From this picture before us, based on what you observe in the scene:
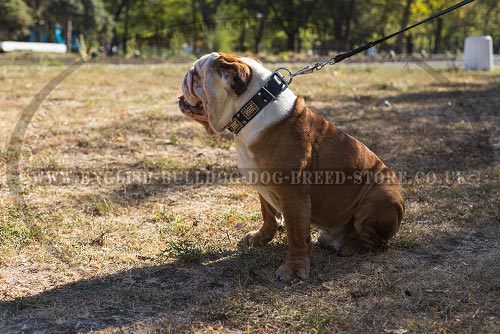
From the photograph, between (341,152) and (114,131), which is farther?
(114,131)

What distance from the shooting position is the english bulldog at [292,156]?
3.55 metres

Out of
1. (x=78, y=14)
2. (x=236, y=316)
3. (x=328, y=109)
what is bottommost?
(x=236, y=316)

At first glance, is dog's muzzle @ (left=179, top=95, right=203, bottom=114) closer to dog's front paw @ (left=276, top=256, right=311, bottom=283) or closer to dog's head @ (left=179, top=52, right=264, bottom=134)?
dog's head @ (left=179, top=52, right=264, bottom=134)

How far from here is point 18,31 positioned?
3406 cm

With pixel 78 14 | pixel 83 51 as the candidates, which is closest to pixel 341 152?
pixel 83 51

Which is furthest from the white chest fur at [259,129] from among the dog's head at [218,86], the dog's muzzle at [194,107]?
the dog's muzzle at [194,107]

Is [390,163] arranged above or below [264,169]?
below

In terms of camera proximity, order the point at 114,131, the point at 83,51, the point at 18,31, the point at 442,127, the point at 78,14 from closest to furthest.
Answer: the point at 114,131, the point at 442,127, the point at 83,51, the point at 18,31, the point at 78,14

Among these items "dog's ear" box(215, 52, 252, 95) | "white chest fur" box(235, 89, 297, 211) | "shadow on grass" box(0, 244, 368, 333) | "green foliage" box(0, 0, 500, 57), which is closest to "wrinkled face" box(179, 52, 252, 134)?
"dog's ear" box(215, 52, 252, 95)

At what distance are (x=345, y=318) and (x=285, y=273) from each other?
2.14 feet

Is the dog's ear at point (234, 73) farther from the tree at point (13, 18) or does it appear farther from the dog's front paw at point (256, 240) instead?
the tree at point (13, 18)

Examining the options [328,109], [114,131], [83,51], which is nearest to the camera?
[114,131]

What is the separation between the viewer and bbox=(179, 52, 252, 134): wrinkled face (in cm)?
347

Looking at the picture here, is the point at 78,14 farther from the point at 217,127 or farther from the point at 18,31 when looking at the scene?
the point at 217,127
